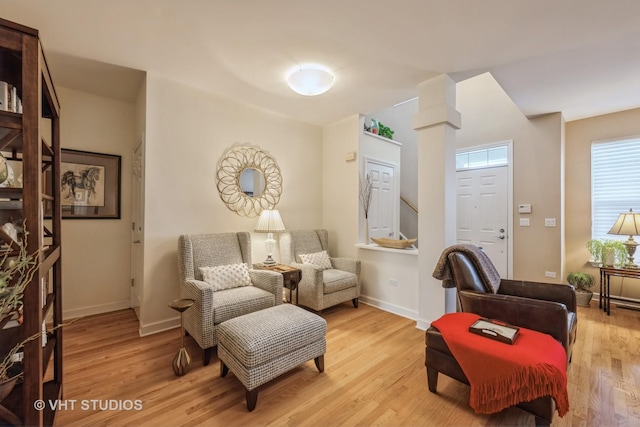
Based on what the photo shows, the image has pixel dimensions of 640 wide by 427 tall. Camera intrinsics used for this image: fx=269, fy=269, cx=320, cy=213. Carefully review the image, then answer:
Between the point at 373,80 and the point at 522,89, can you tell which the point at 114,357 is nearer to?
the point at 373,80

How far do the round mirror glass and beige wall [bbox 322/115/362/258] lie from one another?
110 centimetres

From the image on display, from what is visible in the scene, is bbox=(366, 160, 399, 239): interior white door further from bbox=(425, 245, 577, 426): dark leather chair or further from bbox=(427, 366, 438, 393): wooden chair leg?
bbox=(427, 366, 438, 393): wooden chair leg

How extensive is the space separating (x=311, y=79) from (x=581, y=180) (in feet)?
13.3

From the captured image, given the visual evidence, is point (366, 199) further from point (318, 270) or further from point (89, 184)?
point (89, 184)

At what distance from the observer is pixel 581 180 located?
377cm

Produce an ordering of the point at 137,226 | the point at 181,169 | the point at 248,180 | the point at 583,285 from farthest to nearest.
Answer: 1. the point at 583,285
2. the point at 248,180
3. the point at 137,226
4. the point at 181,169

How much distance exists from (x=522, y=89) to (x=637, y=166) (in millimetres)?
1991

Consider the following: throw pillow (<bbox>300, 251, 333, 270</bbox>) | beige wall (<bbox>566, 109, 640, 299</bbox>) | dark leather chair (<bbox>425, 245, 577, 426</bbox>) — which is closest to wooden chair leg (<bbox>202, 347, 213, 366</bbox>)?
throw pillow (<bbox>300, 251, 333, 270</bbox>)

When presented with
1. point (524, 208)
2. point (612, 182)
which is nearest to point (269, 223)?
point (524, 208)

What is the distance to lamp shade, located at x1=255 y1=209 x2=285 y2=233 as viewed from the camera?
3150mm

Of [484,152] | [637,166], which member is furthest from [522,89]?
[637,166]

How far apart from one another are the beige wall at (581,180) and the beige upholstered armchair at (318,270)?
10.3ft

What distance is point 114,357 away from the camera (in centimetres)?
223

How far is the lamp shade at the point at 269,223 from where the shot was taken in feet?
10.3
